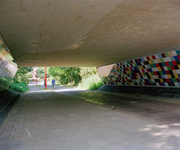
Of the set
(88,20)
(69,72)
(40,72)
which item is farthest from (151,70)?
(40,72)

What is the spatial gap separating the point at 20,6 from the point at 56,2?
99 centimetres

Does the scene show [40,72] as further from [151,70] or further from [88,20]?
[88,20]

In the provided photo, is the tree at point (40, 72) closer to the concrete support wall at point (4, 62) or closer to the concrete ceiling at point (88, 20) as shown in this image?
the concrete support wall at point (4, 62)

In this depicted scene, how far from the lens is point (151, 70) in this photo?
13.1m

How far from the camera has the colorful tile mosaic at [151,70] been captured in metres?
11.3

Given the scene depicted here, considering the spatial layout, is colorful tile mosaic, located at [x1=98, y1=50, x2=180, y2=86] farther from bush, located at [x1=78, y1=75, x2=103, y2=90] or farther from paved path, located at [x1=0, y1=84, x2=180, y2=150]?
paved path, located at [x1=0, y1=84, x2=180, y2=150]

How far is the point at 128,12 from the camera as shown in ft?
15.4

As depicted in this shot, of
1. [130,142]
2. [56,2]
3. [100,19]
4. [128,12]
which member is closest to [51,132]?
[130,142]

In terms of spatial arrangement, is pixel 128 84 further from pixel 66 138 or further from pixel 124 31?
pixel 66 138

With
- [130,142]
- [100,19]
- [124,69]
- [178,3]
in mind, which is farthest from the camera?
[124,69]

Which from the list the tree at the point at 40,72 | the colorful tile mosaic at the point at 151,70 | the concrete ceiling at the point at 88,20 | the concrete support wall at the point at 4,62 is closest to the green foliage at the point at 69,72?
the colorful tile mosaic at the point at 151,70

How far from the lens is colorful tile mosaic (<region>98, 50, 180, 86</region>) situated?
36.9 ft

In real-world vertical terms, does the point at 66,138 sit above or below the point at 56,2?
below

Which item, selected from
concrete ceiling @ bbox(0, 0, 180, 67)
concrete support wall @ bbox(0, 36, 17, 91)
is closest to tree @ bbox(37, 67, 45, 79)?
concrete support wall @ bbox(0, 36, 17, 91)
